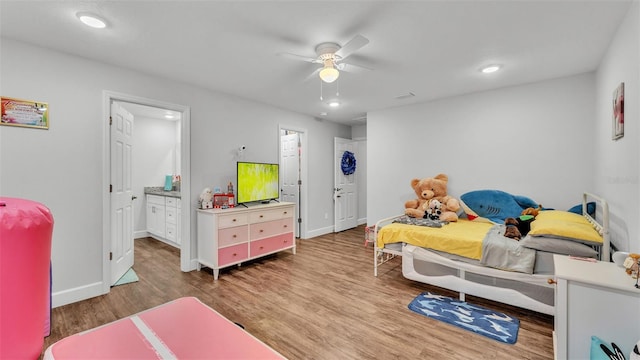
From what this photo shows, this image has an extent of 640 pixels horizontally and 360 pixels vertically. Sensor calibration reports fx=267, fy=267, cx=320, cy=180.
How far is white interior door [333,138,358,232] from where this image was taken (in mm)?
5730

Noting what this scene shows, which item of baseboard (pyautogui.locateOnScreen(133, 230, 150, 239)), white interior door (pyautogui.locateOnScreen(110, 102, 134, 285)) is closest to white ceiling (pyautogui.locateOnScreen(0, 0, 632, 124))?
white interior door (pyautogui.locateOnScreen(110, 102, 134, 285))

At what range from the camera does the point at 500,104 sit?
143 inches

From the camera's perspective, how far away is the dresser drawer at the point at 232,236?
3.33 m

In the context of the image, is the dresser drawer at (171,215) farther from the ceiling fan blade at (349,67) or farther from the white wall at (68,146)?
the ceiling fan blade at (349,67)

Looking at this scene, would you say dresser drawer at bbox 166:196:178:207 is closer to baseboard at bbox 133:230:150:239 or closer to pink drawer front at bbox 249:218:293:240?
baseboard at bbox 133:230:150:239

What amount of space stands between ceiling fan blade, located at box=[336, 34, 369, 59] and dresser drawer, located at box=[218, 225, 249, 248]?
244 centimetres

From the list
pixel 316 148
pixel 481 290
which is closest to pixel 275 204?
pixel 316 148

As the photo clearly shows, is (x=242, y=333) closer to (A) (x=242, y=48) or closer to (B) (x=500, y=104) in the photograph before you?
(A) (x=242, y=48)

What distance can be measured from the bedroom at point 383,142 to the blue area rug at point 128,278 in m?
0.33

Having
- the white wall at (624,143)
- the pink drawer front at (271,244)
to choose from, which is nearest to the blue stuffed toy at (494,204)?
the white wall at (624,143)

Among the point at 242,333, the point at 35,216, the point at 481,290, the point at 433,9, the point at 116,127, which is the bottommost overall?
the point at 481,290

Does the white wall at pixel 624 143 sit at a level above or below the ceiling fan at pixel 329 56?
below

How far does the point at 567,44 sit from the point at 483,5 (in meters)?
1.24

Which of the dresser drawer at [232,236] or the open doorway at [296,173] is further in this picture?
the open doorway at [296,173]
